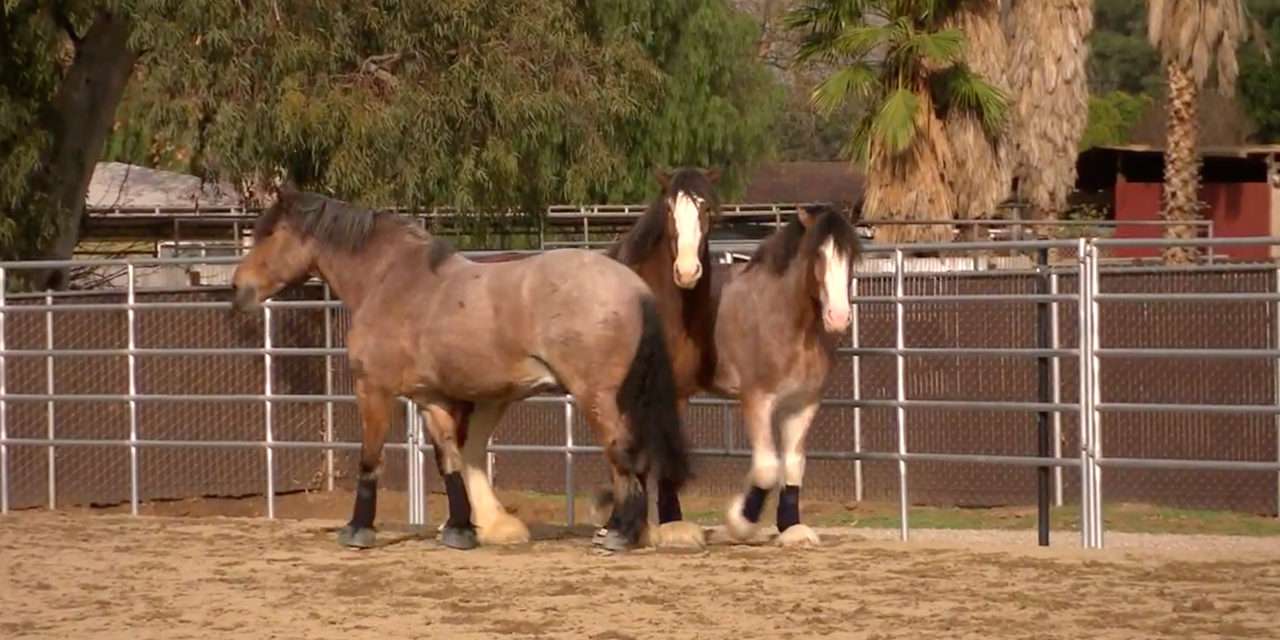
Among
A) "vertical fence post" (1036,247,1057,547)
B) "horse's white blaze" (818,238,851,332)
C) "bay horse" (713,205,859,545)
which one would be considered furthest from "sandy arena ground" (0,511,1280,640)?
"horse's white blaze" (818,238,851,332)

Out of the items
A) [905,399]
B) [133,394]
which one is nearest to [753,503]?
[905,399]

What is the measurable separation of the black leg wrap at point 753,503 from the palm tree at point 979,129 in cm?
1204

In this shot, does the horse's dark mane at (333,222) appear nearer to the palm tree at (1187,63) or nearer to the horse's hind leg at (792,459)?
the horse's hind leg at (792,459)

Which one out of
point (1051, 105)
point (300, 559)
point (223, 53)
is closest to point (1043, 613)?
point (300, 559)

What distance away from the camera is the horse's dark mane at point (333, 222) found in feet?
34.0

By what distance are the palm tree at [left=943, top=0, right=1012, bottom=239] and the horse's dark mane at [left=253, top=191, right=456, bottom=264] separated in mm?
11763

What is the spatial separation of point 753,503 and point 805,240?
123cm

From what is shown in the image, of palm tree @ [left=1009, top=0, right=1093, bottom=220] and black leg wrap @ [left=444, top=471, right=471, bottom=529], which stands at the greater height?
palm tree @ [left=1009, top=0, right=1093, bottom=220]

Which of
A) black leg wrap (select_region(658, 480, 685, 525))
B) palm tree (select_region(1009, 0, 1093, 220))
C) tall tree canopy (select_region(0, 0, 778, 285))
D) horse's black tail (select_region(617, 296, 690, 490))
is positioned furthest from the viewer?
palm tree (select_region(1009, 0, 1093, 220))

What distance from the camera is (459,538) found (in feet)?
32.3

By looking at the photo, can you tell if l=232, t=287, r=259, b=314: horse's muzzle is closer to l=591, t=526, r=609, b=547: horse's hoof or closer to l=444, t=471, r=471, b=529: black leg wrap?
l=444, t=471, r=471, b=529: black leg wrap

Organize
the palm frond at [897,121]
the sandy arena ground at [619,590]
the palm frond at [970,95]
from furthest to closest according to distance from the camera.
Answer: the palm frond at [970,95] < the palm frond at [897,121] < the sandy arena ground at [619,590]

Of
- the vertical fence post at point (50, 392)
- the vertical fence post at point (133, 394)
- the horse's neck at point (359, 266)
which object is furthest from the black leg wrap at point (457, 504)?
the vertical fence post at point (50, 392)

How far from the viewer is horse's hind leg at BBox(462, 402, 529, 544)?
33.0ft
